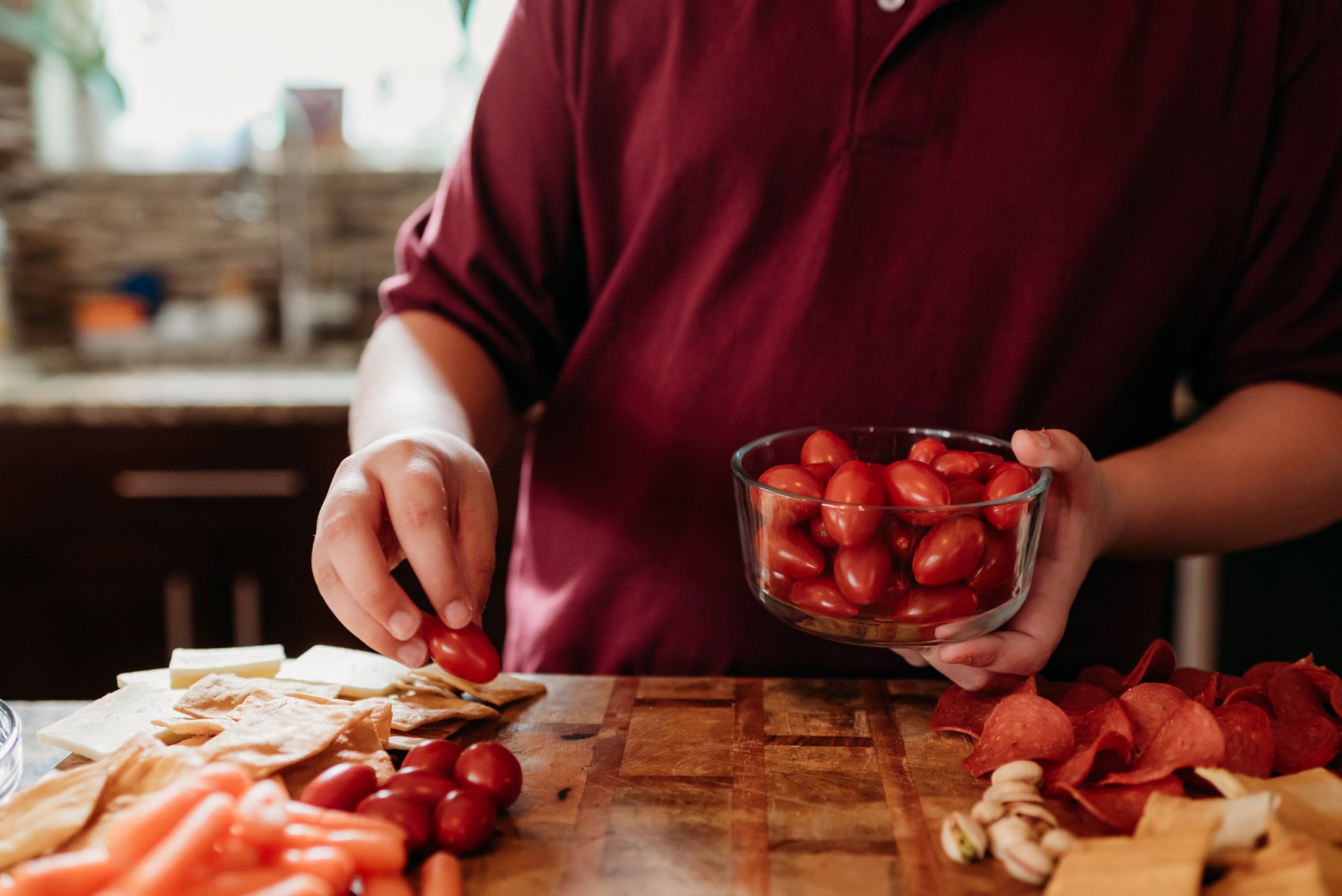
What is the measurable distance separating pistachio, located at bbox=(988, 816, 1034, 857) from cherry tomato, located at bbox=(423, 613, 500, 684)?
392 millimetres

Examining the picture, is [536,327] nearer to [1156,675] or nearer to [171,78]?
[1156,675]

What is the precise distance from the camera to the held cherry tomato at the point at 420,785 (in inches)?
30.9

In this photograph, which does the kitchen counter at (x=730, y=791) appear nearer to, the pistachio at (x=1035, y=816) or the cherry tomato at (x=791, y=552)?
the pistachio at (x=1035, y=816)

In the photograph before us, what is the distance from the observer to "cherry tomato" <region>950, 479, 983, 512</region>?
0.87 m

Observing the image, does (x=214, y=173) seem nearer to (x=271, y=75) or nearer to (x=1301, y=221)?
(x=271, y=75)

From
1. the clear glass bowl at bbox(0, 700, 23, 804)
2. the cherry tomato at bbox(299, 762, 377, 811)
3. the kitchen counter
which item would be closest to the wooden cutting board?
the kitchen counter

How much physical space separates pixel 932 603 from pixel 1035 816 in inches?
6.6

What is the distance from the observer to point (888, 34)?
1062mm

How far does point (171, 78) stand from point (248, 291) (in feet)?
2.17

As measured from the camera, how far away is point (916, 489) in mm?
848

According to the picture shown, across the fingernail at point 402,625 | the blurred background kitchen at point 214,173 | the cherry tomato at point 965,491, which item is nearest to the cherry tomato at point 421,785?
the fingernail at point 402,625

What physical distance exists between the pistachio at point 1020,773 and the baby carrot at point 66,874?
2.04 feet

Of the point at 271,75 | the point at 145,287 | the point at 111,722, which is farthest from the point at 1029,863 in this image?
the point at 271,75

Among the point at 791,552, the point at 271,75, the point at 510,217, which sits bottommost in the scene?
the point at 791,552
